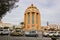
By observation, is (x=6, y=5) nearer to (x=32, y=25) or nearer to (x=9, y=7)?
(x=9, y=7)

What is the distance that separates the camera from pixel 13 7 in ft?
56.1

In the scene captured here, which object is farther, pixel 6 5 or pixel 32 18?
pixel 32 18

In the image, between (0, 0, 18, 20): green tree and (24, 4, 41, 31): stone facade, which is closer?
(0, 0, 18, 20): green tree

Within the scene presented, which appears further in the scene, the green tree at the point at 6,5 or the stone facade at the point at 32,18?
the stone facade at the point at 32,18

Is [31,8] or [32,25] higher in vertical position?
[31,8]

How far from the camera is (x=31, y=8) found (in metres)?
54.9

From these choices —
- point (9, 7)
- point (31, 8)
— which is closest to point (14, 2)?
point (9, 7)

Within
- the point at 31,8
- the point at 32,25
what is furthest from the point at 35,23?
the point at 31,8

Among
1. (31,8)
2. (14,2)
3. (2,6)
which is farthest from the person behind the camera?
(31,8)

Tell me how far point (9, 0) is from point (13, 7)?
1.92 meters

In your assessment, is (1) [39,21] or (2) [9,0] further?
(1) [39,21]

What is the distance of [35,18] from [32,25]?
2.76 meters

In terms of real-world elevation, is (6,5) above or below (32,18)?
above

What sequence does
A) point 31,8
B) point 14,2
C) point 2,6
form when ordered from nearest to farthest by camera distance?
point 2,6, point 14,2, point 31,8
